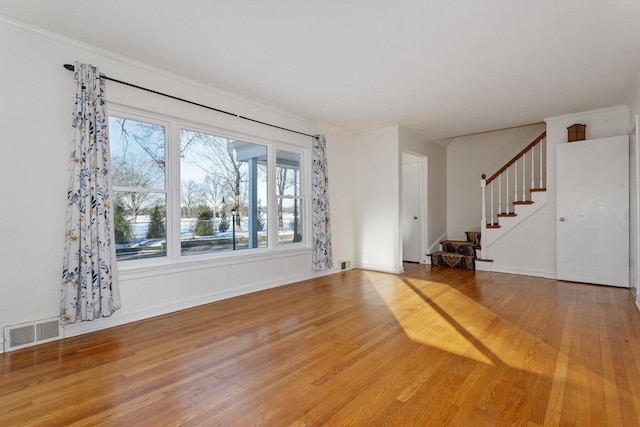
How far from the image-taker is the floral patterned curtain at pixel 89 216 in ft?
8.80

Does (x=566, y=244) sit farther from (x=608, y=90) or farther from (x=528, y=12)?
(x=528, y=12)

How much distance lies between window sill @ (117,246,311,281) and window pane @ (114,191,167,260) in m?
0.13

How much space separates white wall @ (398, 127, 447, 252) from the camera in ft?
20.3

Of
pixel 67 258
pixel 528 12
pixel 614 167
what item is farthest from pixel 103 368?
pixel 614 167

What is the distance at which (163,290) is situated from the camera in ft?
11.2

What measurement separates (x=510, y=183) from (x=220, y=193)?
5677mm

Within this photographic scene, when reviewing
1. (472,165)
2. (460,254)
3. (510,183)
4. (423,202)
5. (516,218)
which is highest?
(472,165)

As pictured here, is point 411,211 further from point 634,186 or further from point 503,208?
point 634,186

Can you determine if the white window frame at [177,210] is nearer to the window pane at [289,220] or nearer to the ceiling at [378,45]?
the window pane at [289,220]

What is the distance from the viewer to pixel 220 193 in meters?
4.07

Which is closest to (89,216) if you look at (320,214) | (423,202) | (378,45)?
(378,45)

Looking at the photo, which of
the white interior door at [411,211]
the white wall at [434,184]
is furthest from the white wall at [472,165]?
the white interior door at [411,211]

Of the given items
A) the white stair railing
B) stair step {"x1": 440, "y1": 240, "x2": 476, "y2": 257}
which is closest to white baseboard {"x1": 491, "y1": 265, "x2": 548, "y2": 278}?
the white stair railing

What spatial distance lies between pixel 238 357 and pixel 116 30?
2.84m
